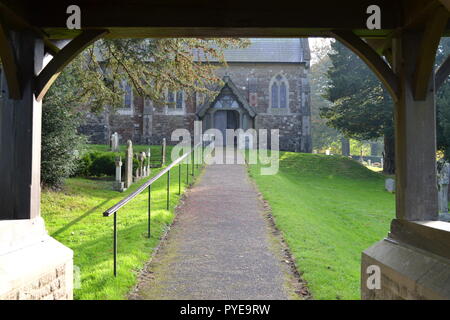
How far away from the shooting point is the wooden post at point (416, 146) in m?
4.65

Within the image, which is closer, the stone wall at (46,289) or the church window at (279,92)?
the stone wall at (46,289)

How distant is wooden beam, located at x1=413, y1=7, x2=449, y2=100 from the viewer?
4125 mm

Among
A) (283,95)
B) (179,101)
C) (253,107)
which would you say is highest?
(283,95)

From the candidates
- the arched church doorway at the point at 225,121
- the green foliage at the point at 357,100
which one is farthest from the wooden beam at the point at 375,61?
the arched church doorway at the point at 225,121

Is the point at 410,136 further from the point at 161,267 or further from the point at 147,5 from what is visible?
the point at 161,267

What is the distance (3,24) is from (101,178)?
12.4m

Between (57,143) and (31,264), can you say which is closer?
(31,264)

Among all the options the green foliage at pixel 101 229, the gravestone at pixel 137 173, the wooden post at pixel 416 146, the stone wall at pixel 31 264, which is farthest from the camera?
the gravestone at pixel 137 173

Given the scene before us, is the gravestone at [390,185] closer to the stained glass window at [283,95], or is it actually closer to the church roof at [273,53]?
the stained glass window at [283,95]

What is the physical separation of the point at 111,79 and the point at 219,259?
664cm

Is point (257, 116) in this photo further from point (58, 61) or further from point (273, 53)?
point (58, 61)

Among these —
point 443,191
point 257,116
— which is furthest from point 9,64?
point 257,116

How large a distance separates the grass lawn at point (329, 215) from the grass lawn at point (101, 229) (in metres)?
2.45

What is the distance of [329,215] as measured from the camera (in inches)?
482
